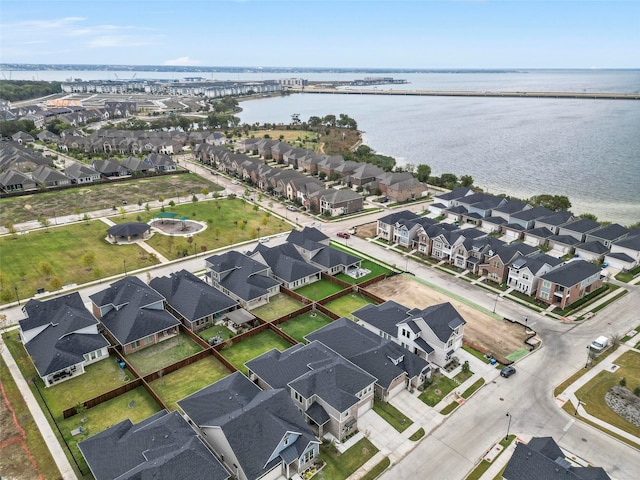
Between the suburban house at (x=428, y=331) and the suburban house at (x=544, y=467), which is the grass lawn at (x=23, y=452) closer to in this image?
the suburban house at (x=428, y=331)

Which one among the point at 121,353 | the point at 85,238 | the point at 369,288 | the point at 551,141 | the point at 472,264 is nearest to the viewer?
the point at 121,353

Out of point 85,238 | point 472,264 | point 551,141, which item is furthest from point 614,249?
point 551,141

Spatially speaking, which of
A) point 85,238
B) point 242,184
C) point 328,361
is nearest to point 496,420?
point 328,361

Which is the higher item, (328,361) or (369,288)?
(328,361)

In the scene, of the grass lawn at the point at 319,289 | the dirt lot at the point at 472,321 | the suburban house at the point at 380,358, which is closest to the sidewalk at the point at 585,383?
the dirt lot at the point at 472,321

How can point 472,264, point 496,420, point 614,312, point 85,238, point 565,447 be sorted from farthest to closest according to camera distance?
1. point 85,238
2. point 472,264
3. point 614,312
4. point 496,420
5. point 565,447

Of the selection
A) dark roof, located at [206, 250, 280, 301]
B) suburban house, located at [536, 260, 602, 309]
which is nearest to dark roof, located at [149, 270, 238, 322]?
dark roof, located at [206, 250, 280, 301]

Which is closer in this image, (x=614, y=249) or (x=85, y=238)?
(x=614, y=249)

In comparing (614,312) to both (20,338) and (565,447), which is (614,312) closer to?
(565,447)
